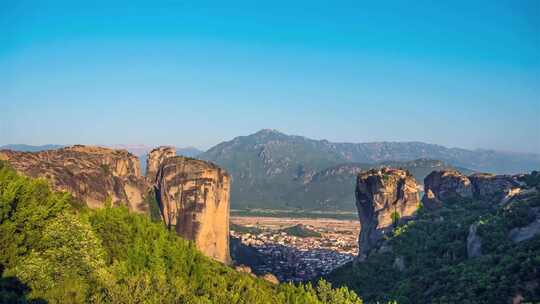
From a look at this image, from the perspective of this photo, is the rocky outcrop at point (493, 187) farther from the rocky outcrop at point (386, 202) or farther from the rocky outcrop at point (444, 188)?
the rocky outcrop at point (386, 202)

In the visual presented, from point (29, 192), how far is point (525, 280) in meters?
49.4

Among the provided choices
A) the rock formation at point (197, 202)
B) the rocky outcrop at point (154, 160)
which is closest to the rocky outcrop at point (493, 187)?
the rock formation at point (197, 202)

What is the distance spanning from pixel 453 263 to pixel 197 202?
69.9 meters

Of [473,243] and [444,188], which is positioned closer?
[473,243]

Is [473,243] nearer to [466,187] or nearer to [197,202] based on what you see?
[466,187]

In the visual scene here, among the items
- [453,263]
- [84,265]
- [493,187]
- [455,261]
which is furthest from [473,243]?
[84,265]

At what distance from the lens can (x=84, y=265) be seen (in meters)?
40.5

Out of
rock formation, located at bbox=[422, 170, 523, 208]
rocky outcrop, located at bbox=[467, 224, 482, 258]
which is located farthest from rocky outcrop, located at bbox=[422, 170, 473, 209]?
rocky outcrop, located at bbox=[467, 224, 482, 258]

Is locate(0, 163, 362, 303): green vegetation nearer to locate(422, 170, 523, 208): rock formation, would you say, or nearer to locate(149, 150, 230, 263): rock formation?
locate(422, 170, 523, 208): rock formation

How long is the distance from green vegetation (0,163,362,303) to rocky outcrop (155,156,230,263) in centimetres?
7024

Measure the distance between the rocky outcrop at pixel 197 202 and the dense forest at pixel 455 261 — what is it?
1385 inches

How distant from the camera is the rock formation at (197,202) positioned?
13100 centimetres

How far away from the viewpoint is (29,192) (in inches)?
1832

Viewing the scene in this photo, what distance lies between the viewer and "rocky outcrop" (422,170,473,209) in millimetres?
121500
